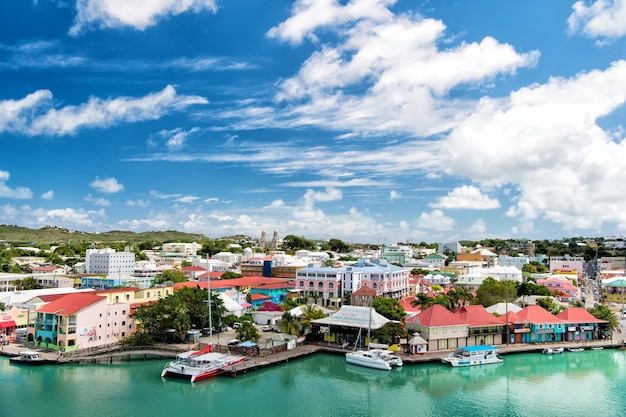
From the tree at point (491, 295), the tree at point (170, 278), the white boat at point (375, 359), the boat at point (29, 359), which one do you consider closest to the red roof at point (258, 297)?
the tree at point (170, 278)

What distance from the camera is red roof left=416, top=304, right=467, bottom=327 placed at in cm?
2953

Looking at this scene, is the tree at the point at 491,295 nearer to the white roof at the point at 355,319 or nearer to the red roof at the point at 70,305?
the white roof at the point at 355,319

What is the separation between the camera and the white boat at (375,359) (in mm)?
26750

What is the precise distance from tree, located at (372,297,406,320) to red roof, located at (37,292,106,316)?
17.5 m

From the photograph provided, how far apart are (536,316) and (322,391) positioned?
17514 millimetres

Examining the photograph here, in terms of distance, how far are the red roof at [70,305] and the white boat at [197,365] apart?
7046 mm

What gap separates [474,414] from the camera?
21203 mm

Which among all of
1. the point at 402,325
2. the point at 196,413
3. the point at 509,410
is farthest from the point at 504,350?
the point at 196,413

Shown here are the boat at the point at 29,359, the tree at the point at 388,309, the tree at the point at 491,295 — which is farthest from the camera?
the tree at the point at 491,295

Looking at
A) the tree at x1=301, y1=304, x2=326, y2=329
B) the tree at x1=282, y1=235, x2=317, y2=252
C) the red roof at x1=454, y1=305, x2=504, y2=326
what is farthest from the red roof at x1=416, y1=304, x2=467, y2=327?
the tree at x1=282, y1=235, x2=317, y2=252

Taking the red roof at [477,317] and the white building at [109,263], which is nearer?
the red roof at [477,317]

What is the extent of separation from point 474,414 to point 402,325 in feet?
32.5

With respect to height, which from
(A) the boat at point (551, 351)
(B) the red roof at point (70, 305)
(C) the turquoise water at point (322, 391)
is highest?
(B) the red roof at point (70, 305)

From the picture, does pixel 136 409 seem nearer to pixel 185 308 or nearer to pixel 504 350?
pixel 185 308
